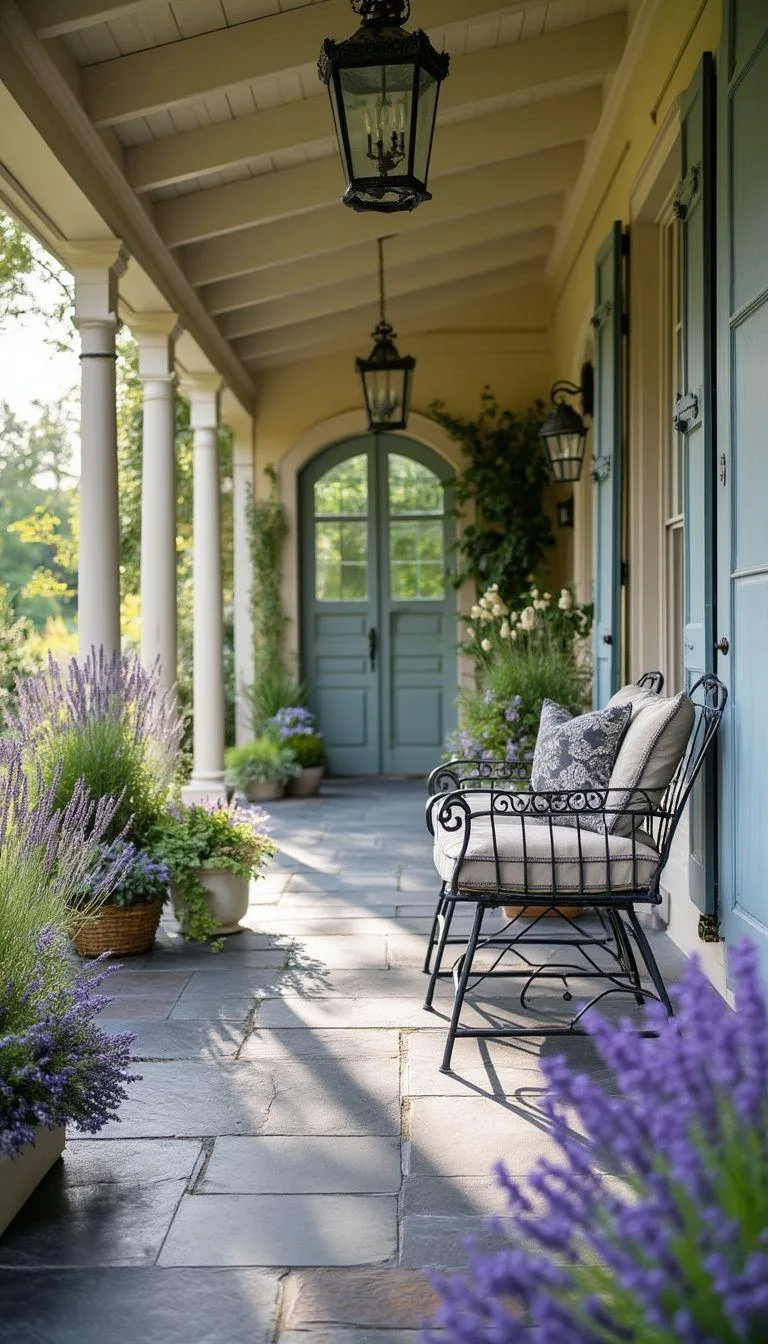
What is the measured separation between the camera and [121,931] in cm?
436

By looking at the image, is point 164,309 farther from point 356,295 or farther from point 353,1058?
point 353,1058

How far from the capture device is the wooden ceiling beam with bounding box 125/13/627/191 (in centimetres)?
552

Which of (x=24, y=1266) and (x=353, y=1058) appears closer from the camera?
(x=24, y=1266)

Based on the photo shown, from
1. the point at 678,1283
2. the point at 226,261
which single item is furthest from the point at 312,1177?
the point at 226,261

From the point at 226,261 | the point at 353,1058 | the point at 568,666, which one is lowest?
the point at 353,1058

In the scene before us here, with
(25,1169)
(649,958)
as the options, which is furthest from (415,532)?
(25,1169)

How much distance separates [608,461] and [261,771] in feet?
14.0

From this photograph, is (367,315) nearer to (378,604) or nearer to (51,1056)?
(378,604)

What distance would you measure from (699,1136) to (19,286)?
8.24m

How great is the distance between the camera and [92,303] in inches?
213

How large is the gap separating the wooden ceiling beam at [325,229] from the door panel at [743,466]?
12.7 ft

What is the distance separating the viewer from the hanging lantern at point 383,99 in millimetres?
3357

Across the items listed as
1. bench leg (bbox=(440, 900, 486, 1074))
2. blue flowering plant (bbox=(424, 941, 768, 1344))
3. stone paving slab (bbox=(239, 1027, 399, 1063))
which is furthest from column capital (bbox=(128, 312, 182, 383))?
blue flowering plant (bbox=(424, 941, 768, 1344))

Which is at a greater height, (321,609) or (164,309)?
(164,309)
